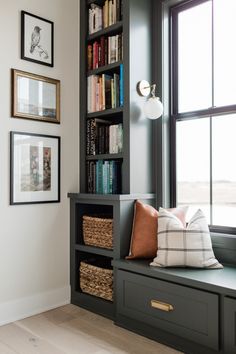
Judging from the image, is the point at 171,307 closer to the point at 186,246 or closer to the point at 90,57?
the point at 186,246

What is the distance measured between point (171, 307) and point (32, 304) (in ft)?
3.84

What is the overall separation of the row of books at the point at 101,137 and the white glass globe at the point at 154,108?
303mm

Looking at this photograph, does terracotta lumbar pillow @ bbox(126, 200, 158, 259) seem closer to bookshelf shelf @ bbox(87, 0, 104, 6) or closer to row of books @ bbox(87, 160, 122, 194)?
row of books @ bbox(87, 160, 122, 194)

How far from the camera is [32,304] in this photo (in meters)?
2.66

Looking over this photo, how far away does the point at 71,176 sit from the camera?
2949 millimetres

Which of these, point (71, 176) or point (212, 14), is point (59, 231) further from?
point (212, 14)

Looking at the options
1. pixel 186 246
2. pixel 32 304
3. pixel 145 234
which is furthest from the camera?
pixel 32 304

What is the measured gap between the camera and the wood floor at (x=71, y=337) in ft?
6.81

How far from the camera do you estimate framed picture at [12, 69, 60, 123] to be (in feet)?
8.41

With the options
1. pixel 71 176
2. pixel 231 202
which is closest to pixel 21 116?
pixel 71 176

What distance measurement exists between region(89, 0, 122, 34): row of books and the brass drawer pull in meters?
2.12

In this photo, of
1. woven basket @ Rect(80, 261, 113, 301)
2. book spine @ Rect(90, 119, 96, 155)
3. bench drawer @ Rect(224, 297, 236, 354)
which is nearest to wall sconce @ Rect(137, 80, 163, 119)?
book spine @ Rect(90, 119, 96, 155)

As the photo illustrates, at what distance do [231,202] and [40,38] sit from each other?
1.94 m

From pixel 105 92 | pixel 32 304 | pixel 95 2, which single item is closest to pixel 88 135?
pixel 105 92
